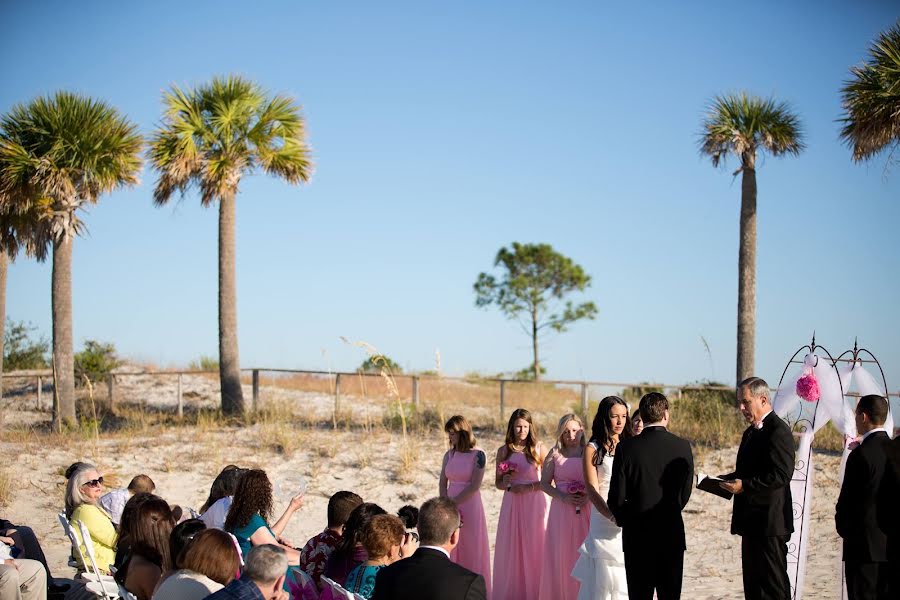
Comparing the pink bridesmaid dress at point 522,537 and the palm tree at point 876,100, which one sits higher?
the palm tree at point 876,100

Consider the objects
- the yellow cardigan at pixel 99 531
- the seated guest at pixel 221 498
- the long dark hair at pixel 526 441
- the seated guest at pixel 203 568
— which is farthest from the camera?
the long dark hair at pixel 526 441

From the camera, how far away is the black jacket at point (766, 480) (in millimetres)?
5934

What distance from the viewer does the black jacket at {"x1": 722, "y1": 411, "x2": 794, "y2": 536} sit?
5934 mm

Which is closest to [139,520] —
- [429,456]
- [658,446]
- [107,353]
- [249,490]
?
[249,490]

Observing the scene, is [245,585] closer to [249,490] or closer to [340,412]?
[249,490]

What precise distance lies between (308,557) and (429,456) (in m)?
9.23

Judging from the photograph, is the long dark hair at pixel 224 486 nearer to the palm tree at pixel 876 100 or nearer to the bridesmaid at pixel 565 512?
the bridesmaid at pixel 565 512

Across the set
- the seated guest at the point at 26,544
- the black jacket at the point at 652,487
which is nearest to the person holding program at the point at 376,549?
the black jacket at the point at 652,487

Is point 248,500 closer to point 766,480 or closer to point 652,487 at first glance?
point 652,487

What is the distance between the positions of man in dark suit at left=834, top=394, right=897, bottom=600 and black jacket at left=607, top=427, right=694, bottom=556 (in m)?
1.06

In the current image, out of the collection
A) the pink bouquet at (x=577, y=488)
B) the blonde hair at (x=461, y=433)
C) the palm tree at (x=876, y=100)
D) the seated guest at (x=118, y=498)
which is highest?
the palm tree at (x=876, y=100)

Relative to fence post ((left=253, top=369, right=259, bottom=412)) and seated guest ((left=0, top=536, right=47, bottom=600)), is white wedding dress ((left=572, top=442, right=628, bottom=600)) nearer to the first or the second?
seated guest ((left=0, top=536, right=47, bottom=600))

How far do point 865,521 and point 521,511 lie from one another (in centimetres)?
322

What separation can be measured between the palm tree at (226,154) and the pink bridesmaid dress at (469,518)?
34.3 ft
